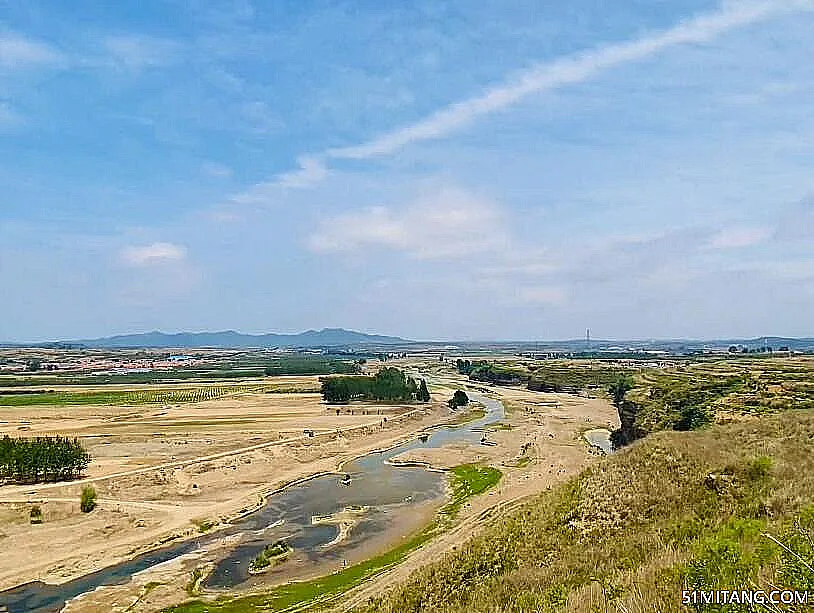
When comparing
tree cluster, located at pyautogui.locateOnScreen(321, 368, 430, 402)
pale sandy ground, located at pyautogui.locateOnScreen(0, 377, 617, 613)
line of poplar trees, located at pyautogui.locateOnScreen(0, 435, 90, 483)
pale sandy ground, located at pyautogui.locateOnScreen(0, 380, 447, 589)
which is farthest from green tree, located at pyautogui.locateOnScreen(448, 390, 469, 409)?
line of poplar trees, located at pyautogui.locateOnScreen(0, 435, 90, 483)

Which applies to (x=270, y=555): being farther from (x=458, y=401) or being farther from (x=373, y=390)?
(x=373, y=390)

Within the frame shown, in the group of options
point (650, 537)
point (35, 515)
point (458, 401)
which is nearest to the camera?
point (650, 537)

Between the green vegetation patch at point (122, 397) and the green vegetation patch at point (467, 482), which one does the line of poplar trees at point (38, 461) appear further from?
the green vegetation patch at point (122, 397)

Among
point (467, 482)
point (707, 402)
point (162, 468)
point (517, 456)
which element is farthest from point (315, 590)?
point (707, 402)

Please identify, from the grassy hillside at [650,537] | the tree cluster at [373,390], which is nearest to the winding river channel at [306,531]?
the grassy hillside at [650,537]

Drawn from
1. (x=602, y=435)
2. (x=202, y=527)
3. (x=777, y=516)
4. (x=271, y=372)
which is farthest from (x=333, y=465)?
(x=271, y=372)
